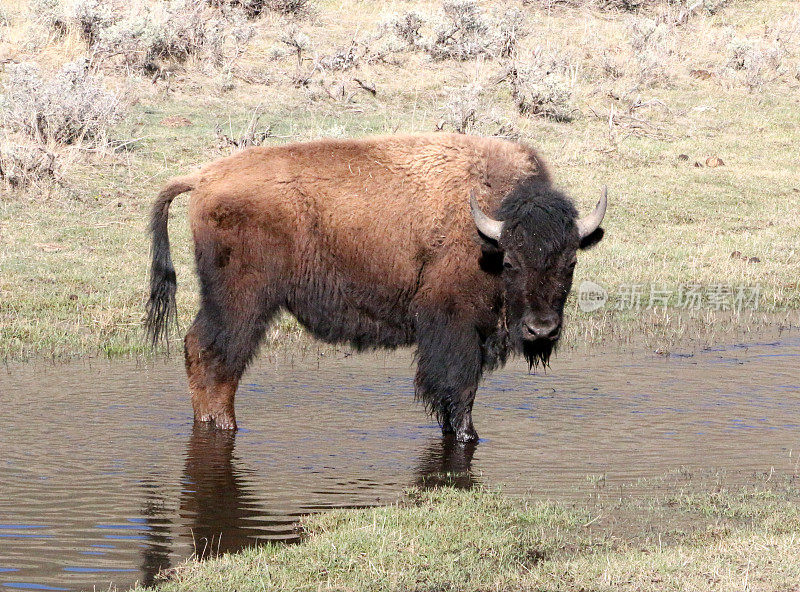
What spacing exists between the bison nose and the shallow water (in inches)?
27.1

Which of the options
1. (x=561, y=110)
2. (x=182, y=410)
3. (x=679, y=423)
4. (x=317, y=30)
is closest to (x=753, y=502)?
(x=679, y=423)

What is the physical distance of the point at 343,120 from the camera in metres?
16.0

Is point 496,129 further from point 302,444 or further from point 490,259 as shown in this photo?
point 302,444

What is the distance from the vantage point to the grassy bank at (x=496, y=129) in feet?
34.0

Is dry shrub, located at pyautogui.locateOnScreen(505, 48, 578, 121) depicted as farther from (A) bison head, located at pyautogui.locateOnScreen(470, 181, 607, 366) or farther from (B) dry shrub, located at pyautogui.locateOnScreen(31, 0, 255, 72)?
(A) bison head, located at pyautogui.locateOnScreen(470, 181, 607, 366)

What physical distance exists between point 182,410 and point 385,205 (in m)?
1.91

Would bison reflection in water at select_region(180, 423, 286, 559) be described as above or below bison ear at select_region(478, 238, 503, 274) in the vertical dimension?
below

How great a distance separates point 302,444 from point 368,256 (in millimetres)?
1259

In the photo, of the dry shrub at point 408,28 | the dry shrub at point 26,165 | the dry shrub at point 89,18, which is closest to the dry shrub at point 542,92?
the dry shrub at point 408,28

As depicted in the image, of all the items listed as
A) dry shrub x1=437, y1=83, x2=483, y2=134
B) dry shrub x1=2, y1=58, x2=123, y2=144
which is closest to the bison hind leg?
dry shrub x1=2, y1=58, x2=123, y2=144

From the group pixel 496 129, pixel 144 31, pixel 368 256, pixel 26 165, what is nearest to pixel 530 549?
pixel 368 256

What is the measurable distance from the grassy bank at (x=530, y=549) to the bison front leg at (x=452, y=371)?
116cm

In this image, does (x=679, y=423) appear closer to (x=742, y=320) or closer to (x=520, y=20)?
(x=742, y=320)

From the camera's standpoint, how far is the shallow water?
497cm
